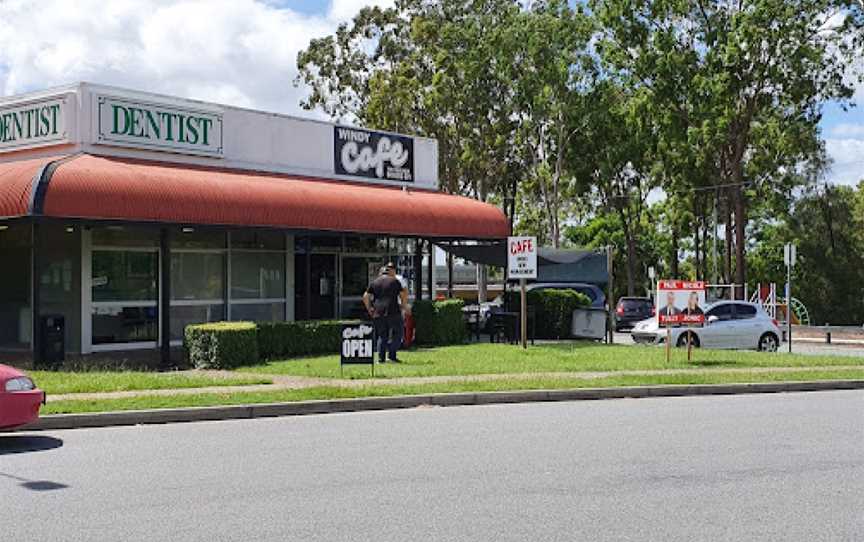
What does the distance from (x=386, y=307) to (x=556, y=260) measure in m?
12.7

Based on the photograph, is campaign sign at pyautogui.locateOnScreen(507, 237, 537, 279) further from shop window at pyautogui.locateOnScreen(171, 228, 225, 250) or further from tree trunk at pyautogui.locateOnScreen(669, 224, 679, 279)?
tree trunk at pyautogui.locateOnScreen(669, 224, 679, 279)

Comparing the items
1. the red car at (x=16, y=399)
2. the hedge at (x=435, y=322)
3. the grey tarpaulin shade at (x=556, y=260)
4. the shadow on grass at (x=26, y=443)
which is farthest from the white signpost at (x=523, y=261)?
the red car at (x=16, y=399)

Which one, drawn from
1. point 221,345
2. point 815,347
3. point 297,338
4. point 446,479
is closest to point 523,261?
point 297,338

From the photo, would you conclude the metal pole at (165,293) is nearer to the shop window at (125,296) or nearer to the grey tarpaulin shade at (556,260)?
the shop window at (125,296)

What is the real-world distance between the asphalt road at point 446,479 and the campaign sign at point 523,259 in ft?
29.6

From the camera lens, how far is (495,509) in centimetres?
781

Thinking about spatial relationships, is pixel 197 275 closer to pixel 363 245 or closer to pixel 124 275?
pixel 124 275

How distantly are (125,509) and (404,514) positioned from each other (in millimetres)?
2091

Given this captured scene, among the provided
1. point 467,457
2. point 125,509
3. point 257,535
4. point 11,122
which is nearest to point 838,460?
point 467,457

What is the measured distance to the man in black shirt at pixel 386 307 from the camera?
63.0 feet

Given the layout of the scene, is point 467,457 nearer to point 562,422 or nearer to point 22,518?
point 562,422

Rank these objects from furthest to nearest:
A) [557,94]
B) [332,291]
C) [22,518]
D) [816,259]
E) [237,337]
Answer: [816,259], [557,94], [332,291], [237,337], [22,518]

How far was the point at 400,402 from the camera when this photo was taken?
14.7m

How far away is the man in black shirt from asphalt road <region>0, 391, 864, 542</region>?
18.8ft
